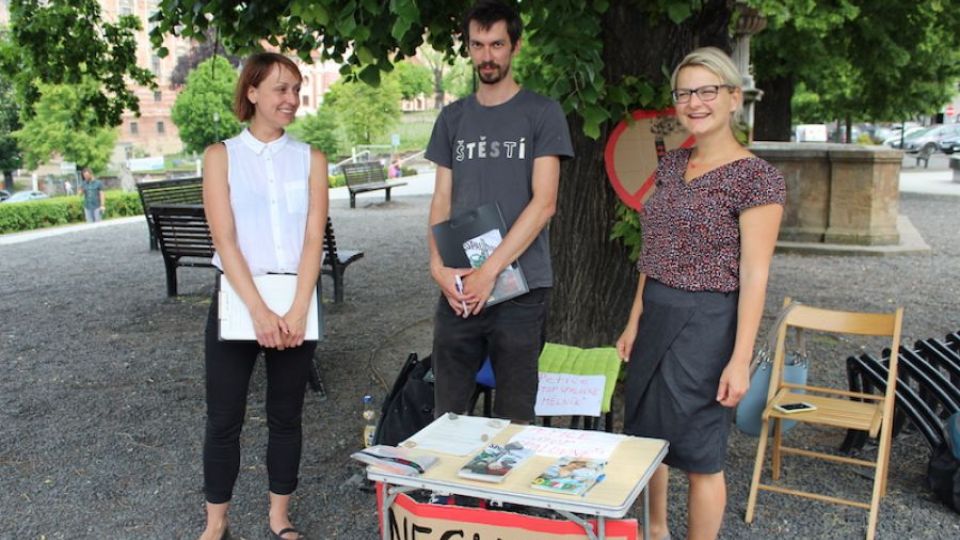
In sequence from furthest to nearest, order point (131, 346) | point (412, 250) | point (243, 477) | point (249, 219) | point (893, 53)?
point (893, 53) → point (412, 250) → point (131, 346) → point (243, 477) → point (249, 219)

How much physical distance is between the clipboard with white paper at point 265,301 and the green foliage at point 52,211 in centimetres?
2088

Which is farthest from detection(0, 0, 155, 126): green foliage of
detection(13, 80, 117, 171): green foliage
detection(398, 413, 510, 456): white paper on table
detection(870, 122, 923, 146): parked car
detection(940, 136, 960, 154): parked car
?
detection(870, 122, 923, 146): parked car

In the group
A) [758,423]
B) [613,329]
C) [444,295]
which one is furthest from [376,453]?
[613,329]

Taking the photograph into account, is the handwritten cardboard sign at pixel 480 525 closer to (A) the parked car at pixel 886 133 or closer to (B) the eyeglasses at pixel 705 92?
(B) the eyeglasses at pixel 705 92

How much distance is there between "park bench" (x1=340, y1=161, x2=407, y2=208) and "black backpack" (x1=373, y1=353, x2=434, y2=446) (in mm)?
16096

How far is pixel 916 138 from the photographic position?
44656 mm

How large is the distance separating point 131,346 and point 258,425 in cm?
254

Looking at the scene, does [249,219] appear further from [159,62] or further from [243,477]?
[159,62]

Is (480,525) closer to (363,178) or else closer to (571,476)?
(571,476)

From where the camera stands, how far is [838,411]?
4051mm

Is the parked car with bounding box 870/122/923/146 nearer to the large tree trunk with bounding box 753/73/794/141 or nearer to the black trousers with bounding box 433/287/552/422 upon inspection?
the large tree trunk with bounding box 753/73/794/141

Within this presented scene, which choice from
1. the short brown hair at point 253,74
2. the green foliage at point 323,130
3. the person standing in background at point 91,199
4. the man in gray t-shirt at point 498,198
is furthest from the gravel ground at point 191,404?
the green foliage at point 323,130

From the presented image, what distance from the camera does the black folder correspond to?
3281 mm

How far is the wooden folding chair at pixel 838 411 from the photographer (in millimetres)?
3867
